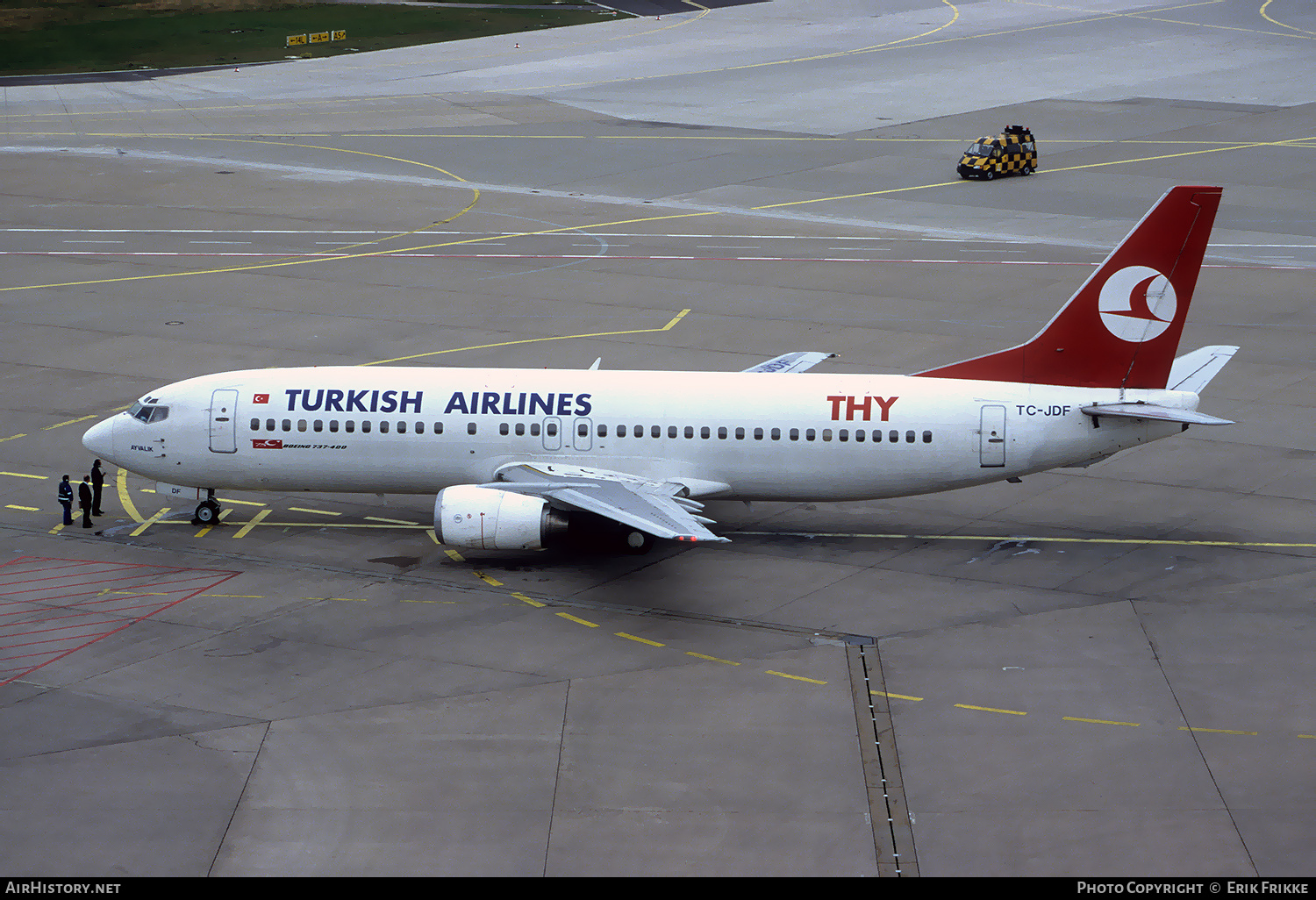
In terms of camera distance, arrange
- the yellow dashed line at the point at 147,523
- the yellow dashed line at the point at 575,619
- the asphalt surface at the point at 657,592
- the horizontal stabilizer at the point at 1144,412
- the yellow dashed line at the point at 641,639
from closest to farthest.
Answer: the asphalt surface at the point at 657,592 < the yellow dashed line at the point at 641,639 < the yellow dashed line at the point at 575,619 < the horizontal stabilizer at the point at 1144,412 < the yellow dashed line at the point at 147,523

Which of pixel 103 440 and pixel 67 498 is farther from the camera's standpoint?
pixel 103 440

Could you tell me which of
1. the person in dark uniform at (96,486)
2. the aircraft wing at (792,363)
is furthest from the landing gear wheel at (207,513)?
the aircraft wing at (792,363)

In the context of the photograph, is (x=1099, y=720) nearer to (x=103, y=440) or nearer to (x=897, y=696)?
(x=897, y=696)

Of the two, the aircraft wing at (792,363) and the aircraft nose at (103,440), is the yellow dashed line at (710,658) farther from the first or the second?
the aircraft nose at (103,440)

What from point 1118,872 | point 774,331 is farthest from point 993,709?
point 774,331

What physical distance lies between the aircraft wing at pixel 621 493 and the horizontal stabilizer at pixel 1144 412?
11.0 m

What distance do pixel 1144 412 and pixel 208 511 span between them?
2881cm

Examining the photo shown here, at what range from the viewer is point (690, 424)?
44531mm

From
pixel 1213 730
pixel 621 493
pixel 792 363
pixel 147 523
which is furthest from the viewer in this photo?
pixel 792 363

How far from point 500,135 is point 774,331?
54.3 meters

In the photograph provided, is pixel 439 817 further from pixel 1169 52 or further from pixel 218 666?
pixel 1169 52

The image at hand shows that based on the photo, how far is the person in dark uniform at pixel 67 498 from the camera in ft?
152

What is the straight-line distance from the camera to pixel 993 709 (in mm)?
34562

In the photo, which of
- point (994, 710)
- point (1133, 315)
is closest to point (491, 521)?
point (994, 710)
